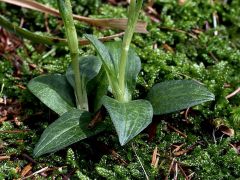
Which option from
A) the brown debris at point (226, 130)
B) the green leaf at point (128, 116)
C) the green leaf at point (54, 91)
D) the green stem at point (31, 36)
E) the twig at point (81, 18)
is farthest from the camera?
the twig at point (81, 18)

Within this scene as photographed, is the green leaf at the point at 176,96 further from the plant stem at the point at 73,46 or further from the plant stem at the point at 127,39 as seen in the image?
the plant stem at the point at 73,46

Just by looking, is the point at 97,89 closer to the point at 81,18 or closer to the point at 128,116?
the point at 128,116

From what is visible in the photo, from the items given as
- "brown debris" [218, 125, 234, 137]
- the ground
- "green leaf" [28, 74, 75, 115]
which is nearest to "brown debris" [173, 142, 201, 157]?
the ground

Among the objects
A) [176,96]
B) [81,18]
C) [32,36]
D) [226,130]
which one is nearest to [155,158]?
[176,96]

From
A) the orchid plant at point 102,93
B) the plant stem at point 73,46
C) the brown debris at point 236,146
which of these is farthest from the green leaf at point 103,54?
the brown debris at point 236,146

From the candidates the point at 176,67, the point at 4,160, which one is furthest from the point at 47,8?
the point at 4,160

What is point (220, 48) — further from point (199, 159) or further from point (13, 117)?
point (13, 117)
